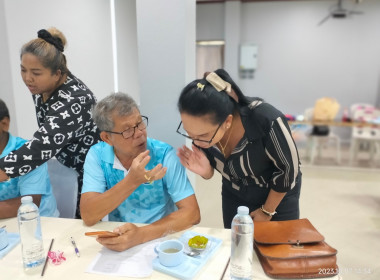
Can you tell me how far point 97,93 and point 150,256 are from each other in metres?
2.84

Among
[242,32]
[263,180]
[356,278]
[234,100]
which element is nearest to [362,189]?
[356,278]

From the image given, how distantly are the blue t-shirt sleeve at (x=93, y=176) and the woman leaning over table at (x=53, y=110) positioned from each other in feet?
0.63

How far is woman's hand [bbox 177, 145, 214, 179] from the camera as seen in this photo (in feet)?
5.26

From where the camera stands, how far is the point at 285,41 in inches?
268

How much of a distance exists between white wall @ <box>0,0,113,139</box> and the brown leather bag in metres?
2.68

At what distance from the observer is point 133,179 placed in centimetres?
136

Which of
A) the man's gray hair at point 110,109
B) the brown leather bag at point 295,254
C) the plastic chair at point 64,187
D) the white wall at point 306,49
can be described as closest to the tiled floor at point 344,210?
the brown leather bag at point 295,254

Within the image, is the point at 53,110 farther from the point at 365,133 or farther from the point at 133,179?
the point at 365,133

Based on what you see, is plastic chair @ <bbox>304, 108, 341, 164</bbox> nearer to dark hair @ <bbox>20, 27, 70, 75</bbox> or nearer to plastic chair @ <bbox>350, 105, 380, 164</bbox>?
plastic chair @ <bbox>350, 105, 380, 164</bbox>

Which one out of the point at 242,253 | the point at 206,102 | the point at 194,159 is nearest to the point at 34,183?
the point at 194,159

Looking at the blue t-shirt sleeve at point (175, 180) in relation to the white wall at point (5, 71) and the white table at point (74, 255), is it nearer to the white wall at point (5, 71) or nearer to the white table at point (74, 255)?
the white table at point (74, 255)

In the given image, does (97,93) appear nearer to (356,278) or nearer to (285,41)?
(356,278)

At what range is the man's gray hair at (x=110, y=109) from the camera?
4.83ft

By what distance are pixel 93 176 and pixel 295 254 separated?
0.97m
